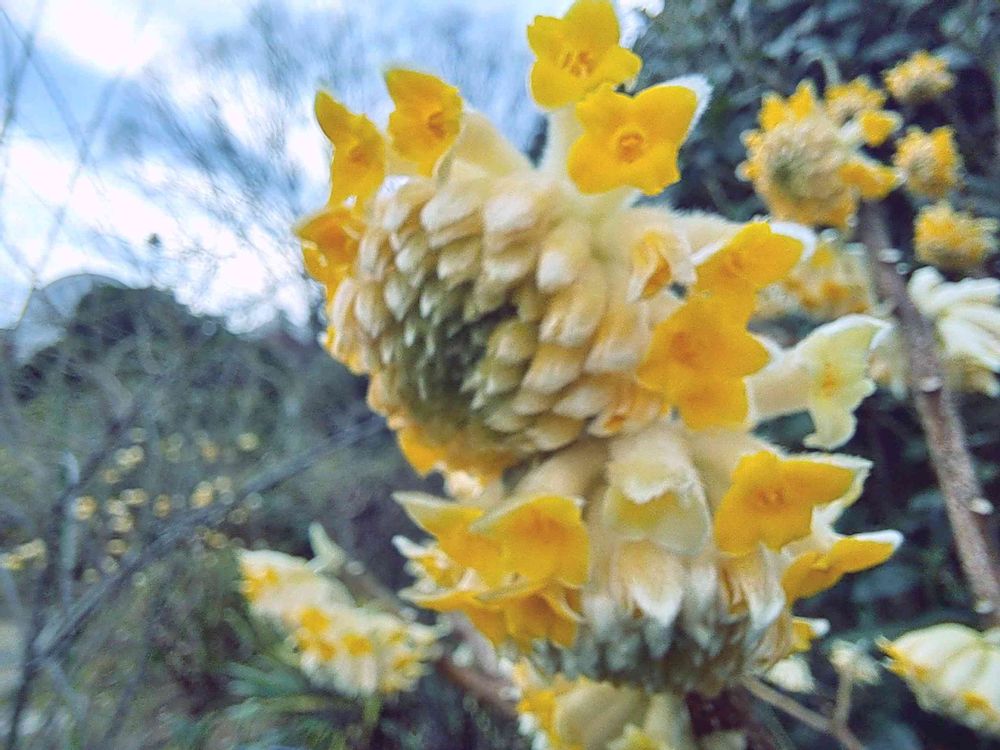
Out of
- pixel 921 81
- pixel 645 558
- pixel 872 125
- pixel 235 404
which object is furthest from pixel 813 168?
pixel 235 404

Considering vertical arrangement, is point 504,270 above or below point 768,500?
above

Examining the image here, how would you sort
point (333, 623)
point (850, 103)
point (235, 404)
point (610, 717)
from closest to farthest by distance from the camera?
point (610, 717), point (850, 103), point (333, 623), point (235, 404)

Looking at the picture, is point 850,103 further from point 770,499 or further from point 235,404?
point 235,404

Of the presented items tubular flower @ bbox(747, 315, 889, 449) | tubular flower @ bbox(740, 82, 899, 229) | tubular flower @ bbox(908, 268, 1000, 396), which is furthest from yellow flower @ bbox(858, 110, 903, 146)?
tubular flower @ bbox(747, 315, 889, 449)

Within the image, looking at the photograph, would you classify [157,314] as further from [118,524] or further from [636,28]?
[636,28]

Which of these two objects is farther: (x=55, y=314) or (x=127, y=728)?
(x=127, y=728)

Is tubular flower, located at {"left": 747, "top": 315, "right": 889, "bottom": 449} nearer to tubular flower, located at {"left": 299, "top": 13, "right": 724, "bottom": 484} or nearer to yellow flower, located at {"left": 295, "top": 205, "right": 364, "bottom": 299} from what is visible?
tubular flower, located at {"left": 299, "top": 13, "right": 724, "bottom": 484}

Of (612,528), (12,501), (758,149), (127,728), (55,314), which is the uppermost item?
(55,314)

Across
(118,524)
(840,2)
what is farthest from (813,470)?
(118,524)
